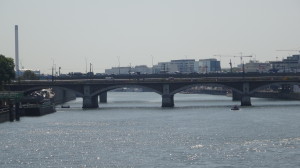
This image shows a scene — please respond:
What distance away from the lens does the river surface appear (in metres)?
69.5

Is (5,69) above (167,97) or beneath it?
above

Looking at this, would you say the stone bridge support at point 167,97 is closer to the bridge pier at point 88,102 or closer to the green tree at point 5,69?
the bridge pier at point 88,102

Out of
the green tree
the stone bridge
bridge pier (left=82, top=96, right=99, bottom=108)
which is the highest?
the green tree

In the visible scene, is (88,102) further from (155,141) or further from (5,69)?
(155,141)

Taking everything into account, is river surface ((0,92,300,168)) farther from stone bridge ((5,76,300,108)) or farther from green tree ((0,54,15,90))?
stone bridge ((5,76,300,108))

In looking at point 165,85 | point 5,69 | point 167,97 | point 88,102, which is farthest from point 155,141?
point 88,102

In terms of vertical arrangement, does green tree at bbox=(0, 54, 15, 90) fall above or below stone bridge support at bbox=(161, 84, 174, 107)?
above

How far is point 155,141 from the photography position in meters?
86.2

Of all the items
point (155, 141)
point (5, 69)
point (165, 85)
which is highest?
point (5, 69)

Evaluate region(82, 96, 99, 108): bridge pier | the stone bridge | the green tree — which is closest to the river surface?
the green tree

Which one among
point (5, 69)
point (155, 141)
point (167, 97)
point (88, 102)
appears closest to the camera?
point (155, 141)

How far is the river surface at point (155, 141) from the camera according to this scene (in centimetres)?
6950

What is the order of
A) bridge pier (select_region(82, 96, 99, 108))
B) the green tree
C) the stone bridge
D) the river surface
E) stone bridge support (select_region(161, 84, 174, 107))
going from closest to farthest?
the river surface, the green tree, the stone bridge, stone bridge support (select_region(161, 84, 174, 107)), bridge pier (select_region(82, 96, 99, 108))

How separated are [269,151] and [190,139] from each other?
1446 centimetres
